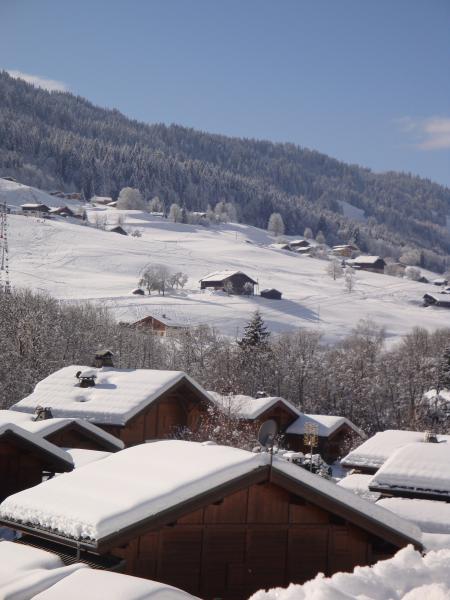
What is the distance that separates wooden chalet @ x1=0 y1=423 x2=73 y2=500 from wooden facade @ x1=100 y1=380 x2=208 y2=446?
1113 cm

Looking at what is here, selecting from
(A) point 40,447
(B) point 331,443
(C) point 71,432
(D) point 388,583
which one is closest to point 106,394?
(C) point 71,432

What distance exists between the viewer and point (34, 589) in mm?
8117

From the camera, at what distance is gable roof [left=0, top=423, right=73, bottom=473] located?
661 inches

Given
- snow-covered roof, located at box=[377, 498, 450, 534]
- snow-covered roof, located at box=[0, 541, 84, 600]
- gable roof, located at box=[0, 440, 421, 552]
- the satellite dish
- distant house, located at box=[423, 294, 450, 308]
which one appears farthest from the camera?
distant house, located at box=[423, 294, 450, 308]

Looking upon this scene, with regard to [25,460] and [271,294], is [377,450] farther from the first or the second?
[271,294]

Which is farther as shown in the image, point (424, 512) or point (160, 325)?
point (160, 325)

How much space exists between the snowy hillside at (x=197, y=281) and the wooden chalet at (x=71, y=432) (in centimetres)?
5620

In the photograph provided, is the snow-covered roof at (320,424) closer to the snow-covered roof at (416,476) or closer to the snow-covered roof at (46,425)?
the snow-covered roof at (46,425)

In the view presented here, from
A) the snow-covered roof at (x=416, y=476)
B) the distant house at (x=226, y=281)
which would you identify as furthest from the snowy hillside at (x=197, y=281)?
the snow-covered roof at (x=416, y=476)

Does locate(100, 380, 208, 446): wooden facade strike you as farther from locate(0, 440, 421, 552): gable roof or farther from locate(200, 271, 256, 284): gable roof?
locate(200, 271, 256, 284): gable roof

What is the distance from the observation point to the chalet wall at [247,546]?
448 inches

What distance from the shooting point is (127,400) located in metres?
29.8

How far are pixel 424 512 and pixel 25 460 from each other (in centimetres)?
839

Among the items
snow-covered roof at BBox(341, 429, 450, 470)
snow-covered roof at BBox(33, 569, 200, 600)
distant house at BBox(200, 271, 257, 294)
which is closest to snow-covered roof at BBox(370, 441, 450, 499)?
snow-covered roof at BBox(341, 429, 450, 470)
